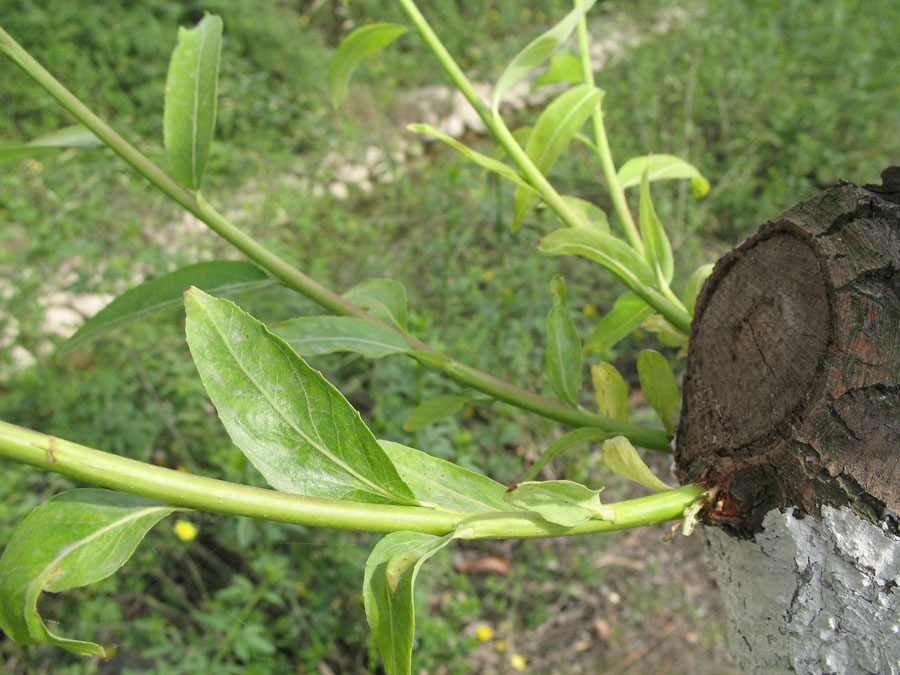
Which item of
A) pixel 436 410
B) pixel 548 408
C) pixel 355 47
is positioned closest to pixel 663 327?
pixel 548 408

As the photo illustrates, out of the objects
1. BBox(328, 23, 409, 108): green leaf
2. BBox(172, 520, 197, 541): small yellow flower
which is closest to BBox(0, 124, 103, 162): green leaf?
BBox(328, 23, 409, 108): green leaf

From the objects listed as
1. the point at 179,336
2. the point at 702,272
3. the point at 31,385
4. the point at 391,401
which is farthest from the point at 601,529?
the point at 31,385

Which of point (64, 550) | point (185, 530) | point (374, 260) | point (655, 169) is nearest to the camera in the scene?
point (64, 550)

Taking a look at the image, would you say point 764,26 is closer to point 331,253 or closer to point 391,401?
point 331,253

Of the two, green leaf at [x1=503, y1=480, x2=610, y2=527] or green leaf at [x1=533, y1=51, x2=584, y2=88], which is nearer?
green leaf at [x1=503, y1=480, x2=610, y2=527]

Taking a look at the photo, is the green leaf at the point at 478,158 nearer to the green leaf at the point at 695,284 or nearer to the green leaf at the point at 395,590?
the green leaf at the point at 695,284

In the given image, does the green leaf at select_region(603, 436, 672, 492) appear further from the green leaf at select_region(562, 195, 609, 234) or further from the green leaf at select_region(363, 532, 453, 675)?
the green leaf at select_region(562, 195, 609, 234)

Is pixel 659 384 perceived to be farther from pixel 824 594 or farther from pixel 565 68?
pixel 565 68
